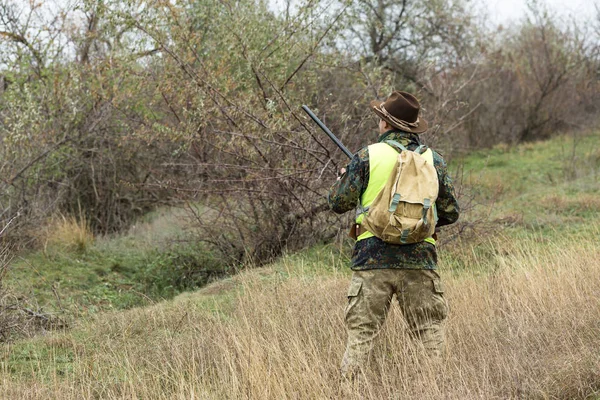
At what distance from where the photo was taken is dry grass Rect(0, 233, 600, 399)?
3.82m

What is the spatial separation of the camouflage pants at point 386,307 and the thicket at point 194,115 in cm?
360

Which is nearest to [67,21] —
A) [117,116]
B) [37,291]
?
[117,116]

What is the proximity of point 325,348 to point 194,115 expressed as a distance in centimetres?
460

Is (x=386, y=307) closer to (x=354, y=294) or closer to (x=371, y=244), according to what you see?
(x=354, y=294)

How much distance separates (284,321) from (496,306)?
1609 mm

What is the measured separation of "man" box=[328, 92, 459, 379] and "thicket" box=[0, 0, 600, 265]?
3.56m

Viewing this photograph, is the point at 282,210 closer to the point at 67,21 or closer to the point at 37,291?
the point at 37,291

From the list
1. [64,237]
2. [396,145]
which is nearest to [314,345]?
[396,145]

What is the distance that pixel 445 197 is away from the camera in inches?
164

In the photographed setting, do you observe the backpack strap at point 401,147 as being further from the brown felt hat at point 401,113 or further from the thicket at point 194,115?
the thicket at point 194,115

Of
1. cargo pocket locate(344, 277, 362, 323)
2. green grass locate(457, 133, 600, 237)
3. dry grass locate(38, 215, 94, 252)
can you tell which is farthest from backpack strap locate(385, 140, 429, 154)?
dry grass locate(38, 215, 94, 252)

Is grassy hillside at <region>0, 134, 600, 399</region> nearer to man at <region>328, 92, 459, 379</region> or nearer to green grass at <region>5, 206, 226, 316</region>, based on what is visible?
man at <region>328, 92, 459, 379</region>

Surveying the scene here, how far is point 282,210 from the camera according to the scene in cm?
902

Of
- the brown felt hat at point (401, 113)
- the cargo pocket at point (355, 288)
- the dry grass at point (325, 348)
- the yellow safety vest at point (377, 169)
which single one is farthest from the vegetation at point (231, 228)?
the brown felt hat at point (401, 113)
